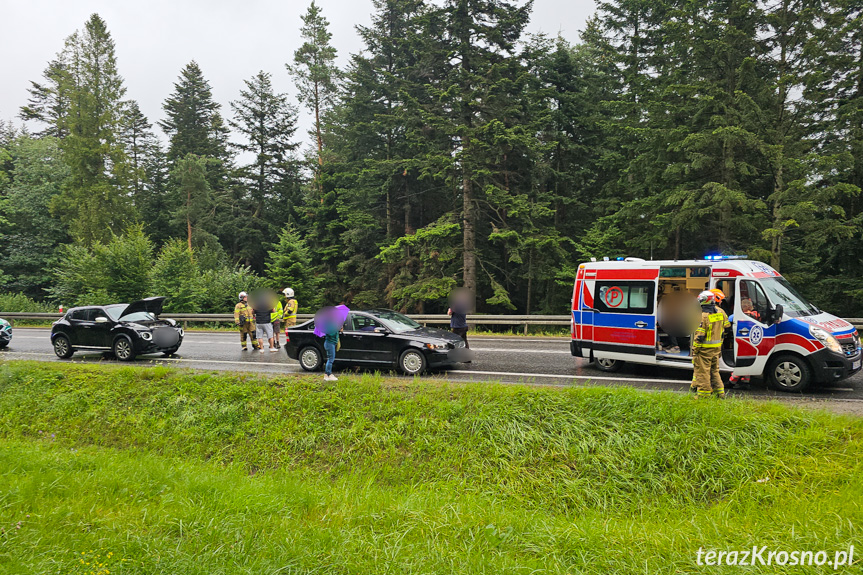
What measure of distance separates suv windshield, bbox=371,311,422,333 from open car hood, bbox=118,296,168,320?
711 centimetres

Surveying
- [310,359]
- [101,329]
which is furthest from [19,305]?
[310,359]

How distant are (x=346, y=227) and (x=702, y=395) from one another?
27.2 meters

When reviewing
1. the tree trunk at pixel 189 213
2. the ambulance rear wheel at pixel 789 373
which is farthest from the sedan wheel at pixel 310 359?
the tree trunk at pixel 189 213

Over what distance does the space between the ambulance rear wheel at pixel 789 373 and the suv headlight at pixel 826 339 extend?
0.43m

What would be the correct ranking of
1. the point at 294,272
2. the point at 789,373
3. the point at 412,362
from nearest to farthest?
the point at 789,373 → the point at 412,362 → the point at 294,272

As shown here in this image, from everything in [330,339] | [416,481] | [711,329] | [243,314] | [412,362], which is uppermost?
[711,329]

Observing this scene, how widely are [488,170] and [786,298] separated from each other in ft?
48.6

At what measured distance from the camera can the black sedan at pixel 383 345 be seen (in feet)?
33.3

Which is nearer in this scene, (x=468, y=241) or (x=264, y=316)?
(x=264, y=316)

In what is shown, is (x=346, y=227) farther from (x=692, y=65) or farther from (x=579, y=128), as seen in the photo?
(x=692, y=65)

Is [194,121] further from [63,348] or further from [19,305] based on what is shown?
[63,348]

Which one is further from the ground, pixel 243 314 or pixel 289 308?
pixel 289 308

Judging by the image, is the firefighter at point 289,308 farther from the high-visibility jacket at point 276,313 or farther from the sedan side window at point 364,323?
the sedan side window at point 364,323

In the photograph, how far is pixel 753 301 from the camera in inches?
328
